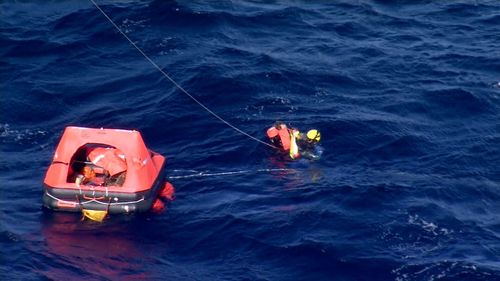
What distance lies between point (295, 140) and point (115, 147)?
6422 mm

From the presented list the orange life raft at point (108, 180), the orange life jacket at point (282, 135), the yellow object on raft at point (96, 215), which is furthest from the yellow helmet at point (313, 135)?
the yellow object on raft at point (96, 215)

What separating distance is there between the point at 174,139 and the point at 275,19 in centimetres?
1280

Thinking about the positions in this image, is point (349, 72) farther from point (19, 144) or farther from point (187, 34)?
point (19, 144)

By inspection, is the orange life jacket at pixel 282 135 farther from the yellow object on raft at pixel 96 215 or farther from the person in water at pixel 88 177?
the yellow object on raft at pixel 96 215

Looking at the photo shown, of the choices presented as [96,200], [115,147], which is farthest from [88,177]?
[96,200]

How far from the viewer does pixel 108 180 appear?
27703 millimetres

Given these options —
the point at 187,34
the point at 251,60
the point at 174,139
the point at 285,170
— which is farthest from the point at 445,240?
the point at 187,34

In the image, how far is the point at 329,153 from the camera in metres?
30.2

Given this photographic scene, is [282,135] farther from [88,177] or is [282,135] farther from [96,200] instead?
[96,200]

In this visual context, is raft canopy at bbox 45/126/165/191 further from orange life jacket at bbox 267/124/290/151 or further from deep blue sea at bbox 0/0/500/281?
orange life jacket at bbox 267/124/290/151

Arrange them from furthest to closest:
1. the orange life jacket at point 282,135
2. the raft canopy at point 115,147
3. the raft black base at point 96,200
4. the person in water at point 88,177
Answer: the orange life jacket at point 282,135 → the person in water at point 88,177 → the raft canopy at point 115,147 → the raft black base at point 96,200

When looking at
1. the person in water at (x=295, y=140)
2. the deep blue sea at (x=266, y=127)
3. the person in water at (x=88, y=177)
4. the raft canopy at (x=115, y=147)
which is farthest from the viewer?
the person in water at (x=295, y=140)

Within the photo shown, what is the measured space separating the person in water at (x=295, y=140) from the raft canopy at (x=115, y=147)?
487 cm

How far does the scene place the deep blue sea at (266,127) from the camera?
2450cm
